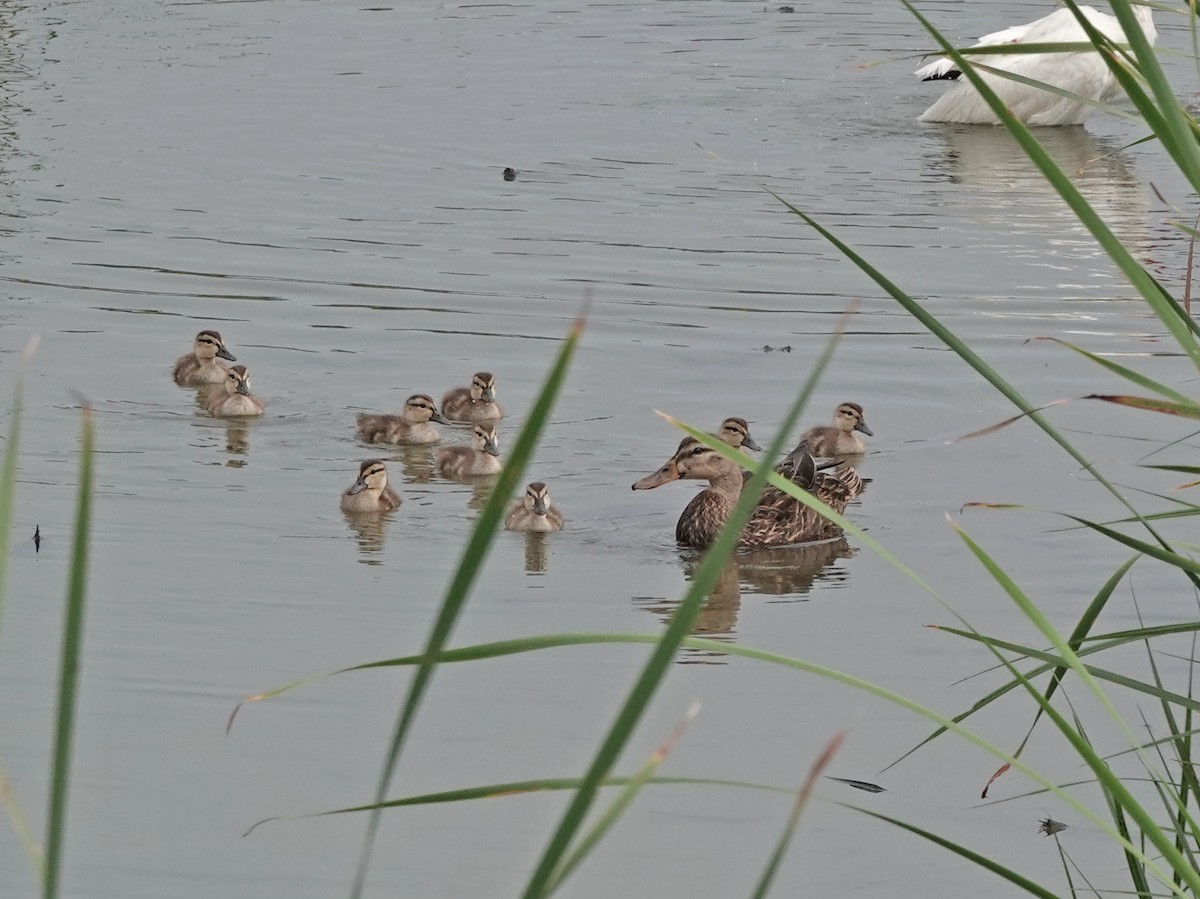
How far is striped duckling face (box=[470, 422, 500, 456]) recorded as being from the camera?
7.80m

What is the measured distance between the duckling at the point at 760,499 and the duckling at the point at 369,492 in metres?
0.90

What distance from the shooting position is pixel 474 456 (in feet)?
26.0

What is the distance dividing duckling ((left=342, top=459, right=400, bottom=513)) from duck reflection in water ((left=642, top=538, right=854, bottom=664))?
102 centimetres

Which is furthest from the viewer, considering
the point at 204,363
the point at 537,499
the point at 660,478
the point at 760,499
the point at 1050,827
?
the point at 204,363

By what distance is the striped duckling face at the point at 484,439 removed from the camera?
780 cm

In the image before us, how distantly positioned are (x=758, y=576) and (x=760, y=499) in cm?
41

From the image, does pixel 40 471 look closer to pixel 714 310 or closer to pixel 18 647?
pixel 18 647

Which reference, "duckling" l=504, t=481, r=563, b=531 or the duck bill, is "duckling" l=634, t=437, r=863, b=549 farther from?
"duckling" l=504, t=481, r=563, b=531

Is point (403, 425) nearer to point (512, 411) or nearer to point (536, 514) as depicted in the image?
point (512, 411)

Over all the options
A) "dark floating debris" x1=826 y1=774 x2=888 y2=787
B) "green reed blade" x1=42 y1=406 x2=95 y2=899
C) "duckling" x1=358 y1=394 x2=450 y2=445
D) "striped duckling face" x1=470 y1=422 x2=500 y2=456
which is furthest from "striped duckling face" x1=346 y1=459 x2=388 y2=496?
"green reed blade" x1=42 y1=406 x2=95 y2=899

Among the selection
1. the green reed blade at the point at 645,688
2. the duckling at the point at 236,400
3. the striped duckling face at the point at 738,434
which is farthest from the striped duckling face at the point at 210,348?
the green reed blade at the point at 645,688

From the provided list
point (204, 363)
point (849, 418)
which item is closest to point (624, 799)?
point (849, 418)

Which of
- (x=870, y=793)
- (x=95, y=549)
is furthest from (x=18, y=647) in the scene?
(x=870, y=793)

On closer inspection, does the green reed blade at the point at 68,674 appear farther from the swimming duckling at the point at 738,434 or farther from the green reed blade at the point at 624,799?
the swimming duckling at the point at 738,434
